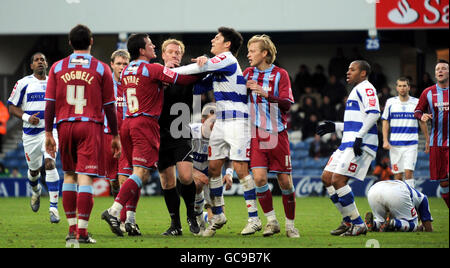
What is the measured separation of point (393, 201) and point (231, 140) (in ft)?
7.67

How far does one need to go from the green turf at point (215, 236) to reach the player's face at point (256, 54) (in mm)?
2043

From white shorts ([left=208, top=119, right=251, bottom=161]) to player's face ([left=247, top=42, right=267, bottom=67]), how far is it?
0.74 meters

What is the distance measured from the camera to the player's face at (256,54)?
853 centimetres

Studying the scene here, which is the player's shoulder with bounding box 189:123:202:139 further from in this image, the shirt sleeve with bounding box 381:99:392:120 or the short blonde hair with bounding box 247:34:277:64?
the shirt sleeve with bounding box 381:99:392:120

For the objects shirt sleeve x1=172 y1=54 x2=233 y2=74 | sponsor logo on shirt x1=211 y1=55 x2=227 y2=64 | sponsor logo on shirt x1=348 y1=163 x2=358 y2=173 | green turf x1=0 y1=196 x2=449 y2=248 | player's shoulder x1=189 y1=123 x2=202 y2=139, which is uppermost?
sponsor logo on shirt x1=211 y1=55 x2=227 y2=64

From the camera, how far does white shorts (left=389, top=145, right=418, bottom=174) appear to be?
41.0 ft

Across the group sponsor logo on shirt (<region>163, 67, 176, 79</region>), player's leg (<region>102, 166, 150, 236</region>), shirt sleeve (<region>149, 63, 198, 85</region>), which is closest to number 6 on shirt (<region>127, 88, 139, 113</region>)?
shirt sleeve (<region>149, 63, 198, 85</region>)

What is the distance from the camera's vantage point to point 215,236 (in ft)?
27.5

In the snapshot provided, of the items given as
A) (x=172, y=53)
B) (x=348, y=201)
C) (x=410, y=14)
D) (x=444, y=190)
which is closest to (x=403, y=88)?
(x=444, y=190)

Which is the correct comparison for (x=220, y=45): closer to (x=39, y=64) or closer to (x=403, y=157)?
(x=39, y=64)

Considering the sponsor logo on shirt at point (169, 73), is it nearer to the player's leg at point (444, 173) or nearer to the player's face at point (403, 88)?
the player's leg at point (444, 173)

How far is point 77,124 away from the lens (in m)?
7.14

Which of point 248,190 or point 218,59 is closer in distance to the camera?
point 218,59
